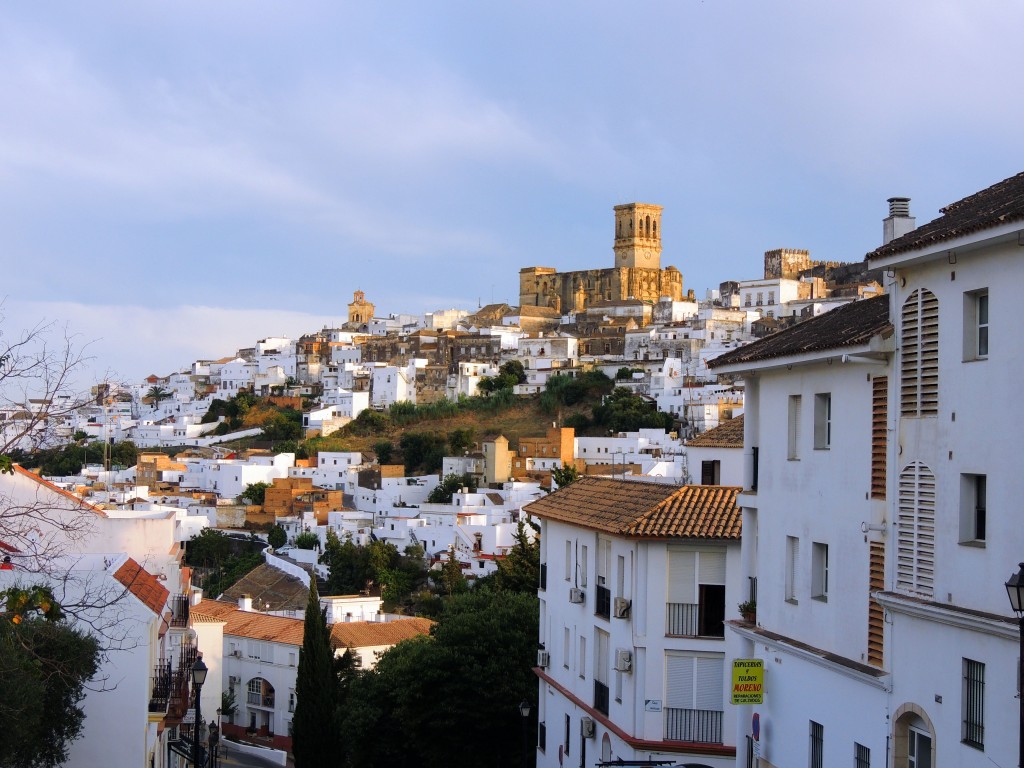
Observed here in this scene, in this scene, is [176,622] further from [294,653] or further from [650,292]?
[650,292]

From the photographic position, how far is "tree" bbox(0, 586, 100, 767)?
13831 millimetres

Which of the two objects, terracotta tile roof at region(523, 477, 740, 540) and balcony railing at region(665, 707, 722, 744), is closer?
balcony railing at region(665, 707, 722, 744)

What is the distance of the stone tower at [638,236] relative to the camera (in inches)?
5389

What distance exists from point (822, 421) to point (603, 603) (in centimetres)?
854

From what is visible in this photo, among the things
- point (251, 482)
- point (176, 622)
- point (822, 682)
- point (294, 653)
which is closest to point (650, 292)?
point (251, 482)

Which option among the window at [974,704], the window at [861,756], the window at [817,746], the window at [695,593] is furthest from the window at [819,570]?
the window at [695,593]

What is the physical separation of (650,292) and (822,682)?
122335 millimetres

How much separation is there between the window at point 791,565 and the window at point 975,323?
11.9 feet

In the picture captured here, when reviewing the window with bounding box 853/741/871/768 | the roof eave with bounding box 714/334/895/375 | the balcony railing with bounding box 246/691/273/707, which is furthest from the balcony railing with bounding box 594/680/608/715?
the balcony railing with bounding box 246/691/273/707

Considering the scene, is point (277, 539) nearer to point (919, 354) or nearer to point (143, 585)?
point (143, 585)

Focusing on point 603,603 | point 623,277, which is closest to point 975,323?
point 603,603

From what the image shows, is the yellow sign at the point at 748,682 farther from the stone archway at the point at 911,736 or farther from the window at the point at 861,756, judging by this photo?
the stone archway at the point at 911,736

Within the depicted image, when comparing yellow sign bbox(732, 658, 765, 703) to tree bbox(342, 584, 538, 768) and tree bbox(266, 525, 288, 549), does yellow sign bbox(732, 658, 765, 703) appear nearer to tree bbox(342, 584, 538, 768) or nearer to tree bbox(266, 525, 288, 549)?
tree bbox(342, 584, 538, 768)

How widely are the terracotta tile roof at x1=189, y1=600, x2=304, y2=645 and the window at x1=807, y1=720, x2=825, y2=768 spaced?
3722cm
